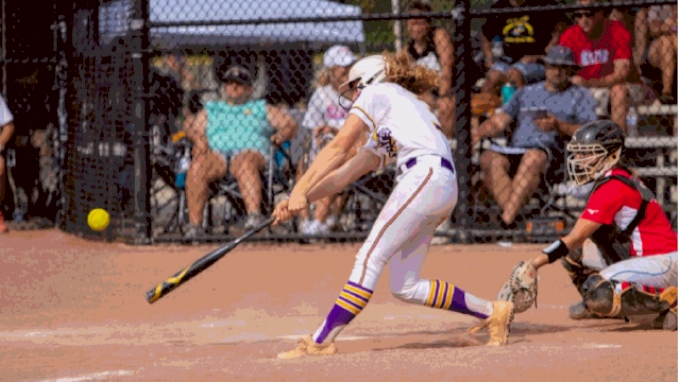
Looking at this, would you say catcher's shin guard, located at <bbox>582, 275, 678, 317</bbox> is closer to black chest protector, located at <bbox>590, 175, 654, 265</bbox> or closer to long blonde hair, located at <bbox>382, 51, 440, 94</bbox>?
black chest protector, located at <bbox>590, 175, 654, 265</bbox>

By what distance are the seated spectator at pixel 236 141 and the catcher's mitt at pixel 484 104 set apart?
1641 millimetres

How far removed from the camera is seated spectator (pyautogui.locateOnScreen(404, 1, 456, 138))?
33.6 ft

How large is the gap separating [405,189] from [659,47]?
5.57 meters

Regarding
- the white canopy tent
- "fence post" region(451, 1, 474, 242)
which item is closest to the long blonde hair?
"fence post" region(451, 1, 474, 242)

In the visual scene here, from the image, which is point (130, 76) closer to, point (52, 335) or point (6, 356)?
point (52, 335)

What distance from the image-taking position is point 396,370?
197 inches

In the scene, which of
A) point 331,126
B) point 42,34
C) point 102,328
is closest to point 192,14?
point 42,34

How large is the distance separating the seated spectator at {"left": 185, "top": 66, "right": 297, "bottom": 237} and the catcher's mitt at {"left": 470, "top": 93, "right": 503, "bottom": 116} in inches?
64.6

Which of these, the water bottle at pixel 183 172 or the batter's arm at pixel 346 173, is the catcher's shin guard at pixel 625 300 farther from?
the water bottle at pixel 183 172

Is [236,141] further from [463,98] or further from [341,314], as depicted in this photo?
[341,314]

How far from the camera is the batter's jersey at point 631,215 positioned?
617 cm

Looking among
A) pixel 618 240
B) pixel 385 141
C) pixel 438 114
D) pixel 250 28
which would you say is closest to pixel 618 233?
pixel 618 240

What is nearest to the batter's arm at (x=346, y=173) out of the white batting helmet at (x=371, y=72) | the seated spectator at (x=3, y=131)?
the white batting helmet at (x=371, y=72)

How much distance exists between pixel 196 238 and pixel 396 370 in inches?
216
